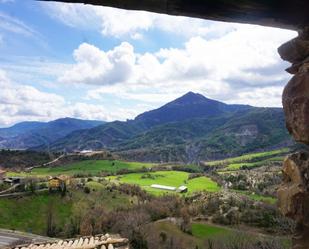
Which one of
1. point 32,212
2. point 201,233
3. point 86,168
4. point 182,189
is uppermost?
point 86,168

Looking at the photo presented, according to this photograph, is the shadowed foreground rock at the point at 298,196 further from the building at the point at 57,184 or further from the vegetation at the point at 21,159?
the vegetation at the point at 21,159

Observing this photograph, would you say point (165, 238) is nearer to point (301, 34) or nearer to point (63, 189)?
point (63, 189)

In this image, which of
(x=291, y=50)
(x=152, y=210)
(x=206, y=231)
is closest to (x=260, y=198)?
(x=206, y=231)

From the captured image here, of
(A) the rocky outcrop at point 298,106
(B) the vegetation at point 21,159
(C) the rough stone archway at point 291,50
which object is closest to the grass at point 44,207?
(B) the vegetation at point 21,159

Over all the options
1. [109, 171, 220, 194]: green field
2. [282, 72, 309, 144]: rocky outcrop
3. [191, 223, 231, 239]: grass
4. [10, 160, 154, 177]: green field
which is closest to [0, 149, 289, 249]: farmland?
[191, 223, 231, 239]: grass

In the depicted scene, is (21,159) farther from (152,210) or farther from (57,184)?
(152,210)

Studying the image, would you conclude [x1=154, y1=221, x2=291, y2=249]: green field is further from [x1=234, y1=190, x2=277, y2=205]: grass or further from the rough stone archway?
the rough stone archway

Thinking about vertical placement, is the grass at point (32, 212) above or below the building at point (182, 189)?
below

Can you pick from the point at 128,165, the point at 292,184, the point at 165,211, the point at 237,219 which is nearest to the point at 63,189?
the point at 165,211
